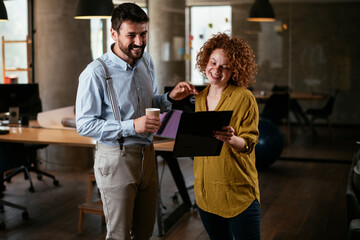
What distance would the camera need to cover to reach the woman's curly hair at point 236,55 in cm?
238

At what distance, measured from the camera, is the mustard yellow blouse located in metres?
2.35

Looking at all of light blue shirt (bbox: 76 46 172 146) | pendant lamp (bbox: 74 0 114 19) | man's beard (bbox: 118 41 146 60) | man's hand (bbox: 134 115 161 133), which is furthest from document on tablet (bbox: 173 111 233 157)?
pendant lamp (bbox: 74 0 114 19)

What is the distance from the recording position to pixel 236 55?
2395 mm

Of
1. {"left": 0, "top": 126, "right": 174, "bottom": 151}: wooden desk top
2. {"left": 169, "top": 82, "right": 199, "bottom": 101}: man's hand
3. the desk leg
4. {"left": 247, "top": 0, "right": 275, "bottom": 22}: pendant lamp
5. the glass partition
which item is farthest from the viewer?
{"left": 247, "top": 0, "right": 275, "bottom": 22}: pendant lamp

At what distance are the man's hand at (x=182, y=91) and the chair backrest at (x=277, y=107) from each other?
17.2 ft

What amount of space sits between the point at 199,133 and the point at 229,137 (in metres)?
0.14

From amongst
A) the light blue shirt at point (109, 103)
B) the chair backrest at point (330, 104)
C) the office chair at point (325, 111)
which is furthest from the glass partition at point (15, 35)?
the light blue shirt at point (109, 103)

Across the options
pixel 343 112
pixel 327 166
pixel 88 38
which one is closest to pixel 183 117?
pixel 88 38

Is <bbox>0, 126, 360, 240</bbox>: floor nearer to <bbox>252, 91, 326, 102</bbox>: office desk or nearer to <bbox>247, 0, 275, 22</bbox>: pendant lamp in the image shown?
<bbox>252, 91, 326, 102</bbox>: office desk

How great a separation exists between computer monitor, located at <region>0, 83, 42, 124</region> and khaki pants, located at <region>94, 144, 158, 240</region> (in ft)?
10.6

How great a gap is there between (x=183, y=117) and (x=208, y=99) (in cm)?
33

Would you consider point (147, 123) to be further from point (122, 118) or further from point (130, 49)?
point (130, 49)

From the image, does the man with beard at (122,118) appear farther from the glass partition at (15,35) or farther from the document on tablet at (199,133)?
the glass partition at (15,35)

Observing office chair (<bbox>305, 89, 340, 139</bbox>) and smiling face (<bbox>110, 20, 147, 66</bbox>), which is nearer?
smiling face (<bbox>110, 20, 147, 66</bbox>)
